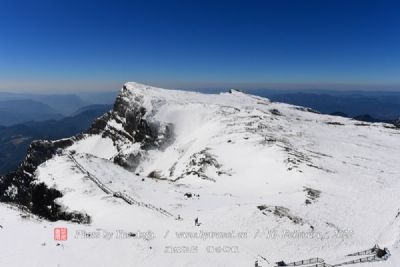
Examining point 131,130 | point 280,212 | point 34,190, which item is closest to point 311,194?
point 280,212

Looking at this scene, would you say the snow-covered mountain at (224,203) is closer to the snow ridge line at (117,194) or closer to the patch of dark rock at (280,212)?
the patch of dark rock at (280,212)

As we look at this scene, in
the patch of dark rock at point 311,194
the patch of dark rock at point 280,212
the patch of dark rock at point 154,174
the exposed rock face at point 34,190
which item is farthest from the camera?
the patch of dark rock at point 154,174

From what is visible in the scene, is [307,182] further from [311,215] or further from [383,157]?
[383,157]

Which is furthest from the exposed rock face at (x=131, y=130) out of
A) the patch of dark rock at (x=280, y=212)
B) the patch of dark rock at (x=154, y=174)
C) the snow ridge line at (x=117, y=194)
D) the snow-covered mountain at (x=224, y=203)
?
the patch of dark rock at (x=280, y=212)

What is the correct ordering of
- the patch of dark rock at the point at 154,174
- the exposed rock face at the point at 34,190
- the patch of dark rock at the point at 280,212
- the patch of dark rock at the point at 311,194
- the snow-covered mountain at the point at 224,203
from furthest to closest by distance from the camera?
the patch of dark rock at the point at 154,174
the exposed rock face at the point at 34,190
the patch of dark rock at the point at 311,194
the patch of dark rock at the point at 280,212
the snow-covered mountain at the point at 224,203

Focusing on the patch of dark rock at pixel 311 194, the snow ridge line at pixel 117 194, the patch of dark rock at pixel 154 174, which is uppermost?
the patch of dark rock at pixel 311 194

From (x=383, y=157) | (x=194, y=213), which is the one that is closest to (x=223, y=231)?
(x=194, y=213)
